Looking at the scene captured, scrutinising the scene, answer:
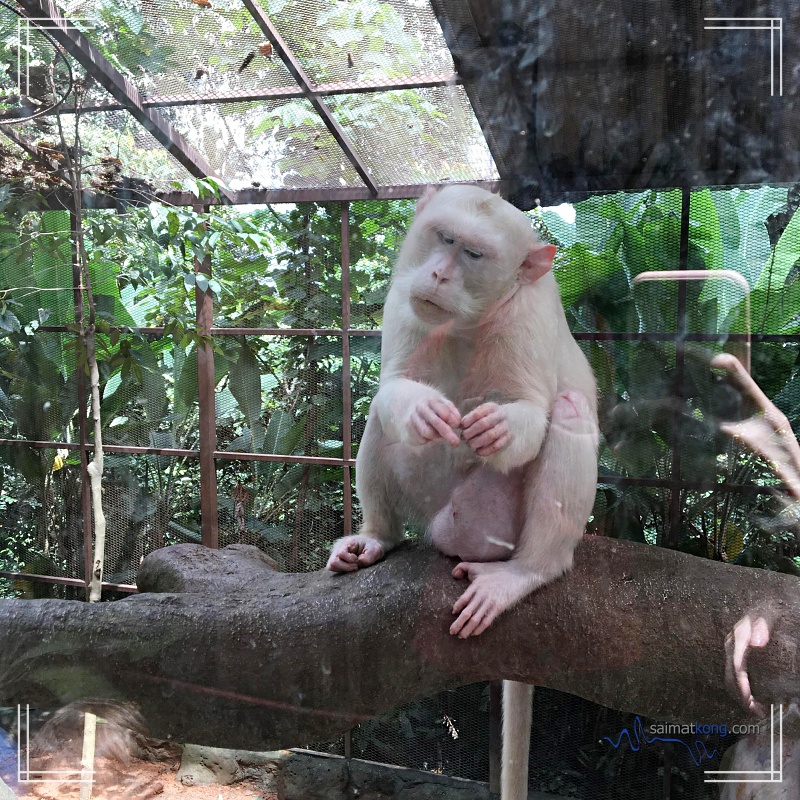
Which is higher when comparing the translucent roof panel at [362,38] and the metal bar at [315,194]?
the translucent roof panel at [362,38]

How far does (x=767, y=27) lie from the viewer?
1009mm

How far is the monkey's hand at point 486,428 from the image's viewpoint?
1.03 meters

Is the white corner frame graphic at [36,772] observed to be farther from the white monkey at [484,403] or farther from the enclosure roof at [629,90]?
the enclosure roof at [629,90]

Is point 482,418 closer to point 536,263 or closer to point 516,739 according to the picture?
point 536,263

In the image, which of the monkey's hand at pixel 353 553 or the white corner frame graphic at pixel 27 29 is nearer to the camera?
the white corner frame graphic at pixel 27 29

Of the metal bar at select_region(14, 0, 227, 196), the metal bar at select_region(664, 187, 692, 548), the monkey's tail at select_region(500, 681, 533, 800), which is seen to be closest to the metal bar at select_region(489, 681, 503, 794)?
the monkey's tail at select_region(500, 681, 533, 800)

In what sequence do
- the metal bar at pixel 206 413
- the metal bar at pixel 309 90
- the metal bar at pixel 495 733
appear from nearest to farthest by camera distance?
the metal bar at pixel 309 90, the metal bar at pixel 206 413, the metal bar at pixel 495 733

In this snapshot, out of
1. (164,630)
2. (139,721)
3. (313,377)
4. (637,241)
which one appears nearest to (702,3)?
(637,241)

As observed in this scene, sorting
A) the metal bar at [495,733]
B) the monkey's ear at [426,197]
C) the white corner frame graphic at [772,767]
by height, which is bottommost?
the metal bar at [495,733]

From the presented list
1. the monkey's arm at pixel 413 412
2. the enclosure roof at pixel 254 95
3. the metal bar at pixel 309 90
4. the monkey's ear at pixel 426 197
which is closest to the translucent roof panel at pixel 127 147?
the enclosure roof at pixel 254 95

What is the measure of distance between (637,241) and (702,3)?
392mm

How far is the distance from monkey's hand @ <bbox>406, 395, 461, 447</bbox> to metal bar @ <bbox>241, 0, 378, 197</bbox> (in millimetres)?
426

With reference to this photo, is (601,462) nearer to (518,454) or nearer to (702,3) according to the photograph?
(518,454)

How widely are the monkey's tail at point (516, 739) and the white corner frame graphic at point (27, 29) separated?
4.72ft
